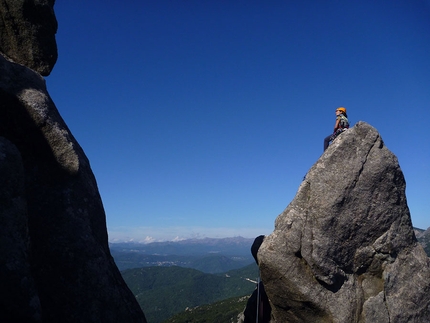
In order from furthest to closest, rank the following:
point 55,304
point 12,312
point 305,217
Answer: point 305,217
point 55,304
point 12,312

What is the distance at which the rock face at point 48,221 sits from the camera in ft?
34.2

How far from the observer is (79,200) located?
14781 millimetres

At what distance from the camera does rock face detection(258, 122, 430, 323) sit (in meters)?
16.9

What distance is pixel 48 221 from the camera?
44.4 ft

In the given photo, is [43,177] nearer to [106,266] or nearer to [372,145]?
[106,266]

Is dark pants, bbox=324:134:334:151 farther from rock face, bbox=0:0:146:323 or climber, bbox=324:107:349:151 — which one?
rock face, bbox=0:0:146:323

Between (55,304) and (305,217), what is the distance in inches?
485

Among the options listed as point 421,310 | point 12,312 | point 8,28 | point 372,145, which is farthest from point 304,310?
point 8,28

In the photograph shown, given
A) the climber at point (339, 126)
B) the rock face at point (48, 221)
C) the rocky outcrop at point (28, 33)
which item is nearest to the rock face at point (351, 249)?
the climber at point (339, 126)

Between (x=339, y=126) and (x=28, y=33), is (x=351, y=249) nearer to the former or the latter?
(x=339, y=126)

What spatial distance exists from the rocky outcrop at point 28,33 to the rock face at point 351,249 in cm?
1696

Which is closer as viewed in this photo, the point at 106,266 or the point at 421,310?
the point at 106,266

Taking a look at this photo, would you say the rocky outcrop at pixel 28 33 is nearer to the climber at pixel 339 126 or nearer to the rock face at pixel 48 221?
the rock face at pixel 48 221

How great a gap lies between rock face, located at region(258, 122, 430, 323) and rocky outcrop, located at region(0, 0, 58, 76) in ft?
55.6
